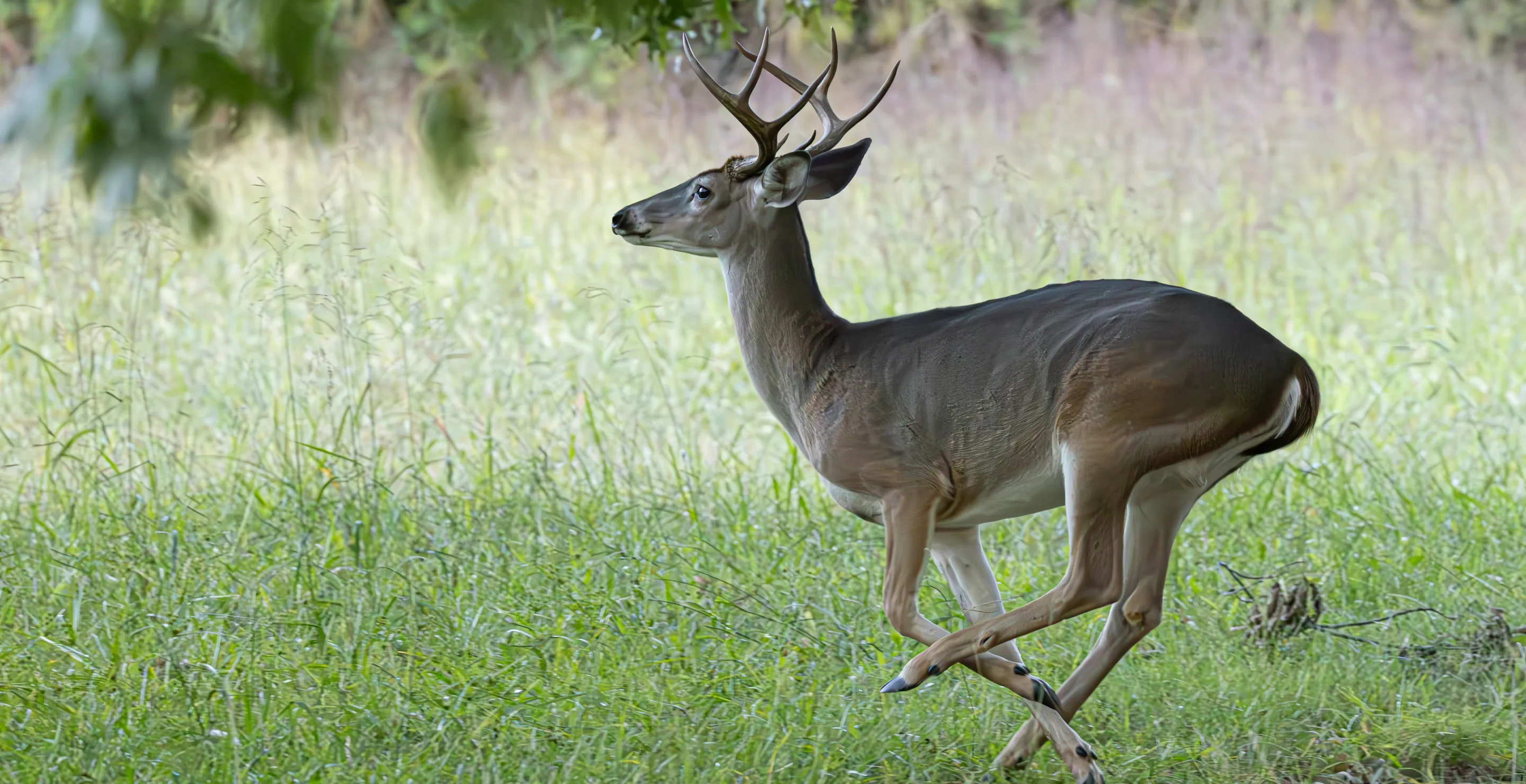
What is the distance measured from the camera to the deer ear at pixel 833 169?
4.16m

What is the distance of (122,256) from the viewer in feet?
20.9

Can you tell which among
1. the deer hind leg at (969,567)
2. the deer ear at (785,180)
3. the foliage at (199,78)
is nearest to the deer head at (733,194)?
the deer ear at (785,180)

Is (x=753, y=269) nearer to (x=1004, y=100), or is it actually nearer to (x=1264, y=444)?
(x=1264, y=444)

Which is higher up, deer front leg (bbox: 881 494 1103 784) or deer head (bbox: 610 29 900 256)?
deer head (bbox: 610 29 900 256)

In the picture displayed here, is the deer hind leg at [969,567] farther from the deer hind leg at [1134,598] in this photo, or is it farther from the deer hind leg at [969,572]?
the deer hind leg at [1134,598]

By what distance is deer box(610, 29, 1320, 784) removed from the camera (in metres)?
3.46

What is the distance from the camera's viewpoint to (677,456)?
20.6 ft

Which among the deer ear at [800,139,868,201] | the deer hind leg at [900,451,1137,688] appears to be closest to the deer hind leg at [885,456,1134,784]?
the deer hind leg at [900,451,1137,688]

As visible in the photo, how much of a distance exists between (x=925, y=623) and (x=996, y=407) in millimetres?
494

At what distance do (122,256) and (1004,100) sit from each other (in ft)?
18.8

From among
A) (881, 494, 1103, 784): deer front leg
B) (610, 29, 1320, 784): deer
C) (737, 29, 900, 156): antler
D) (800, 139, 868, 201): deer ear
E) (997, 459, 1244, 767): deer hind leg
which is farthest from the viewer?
(800, 139, 868, 201): deer ear

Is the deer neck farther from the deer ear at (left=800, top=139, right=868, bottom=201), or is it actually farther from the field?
the field

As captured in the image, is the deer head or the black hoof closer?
the black hoof

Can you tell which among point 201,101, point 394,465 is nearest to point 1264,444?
point 201,101
